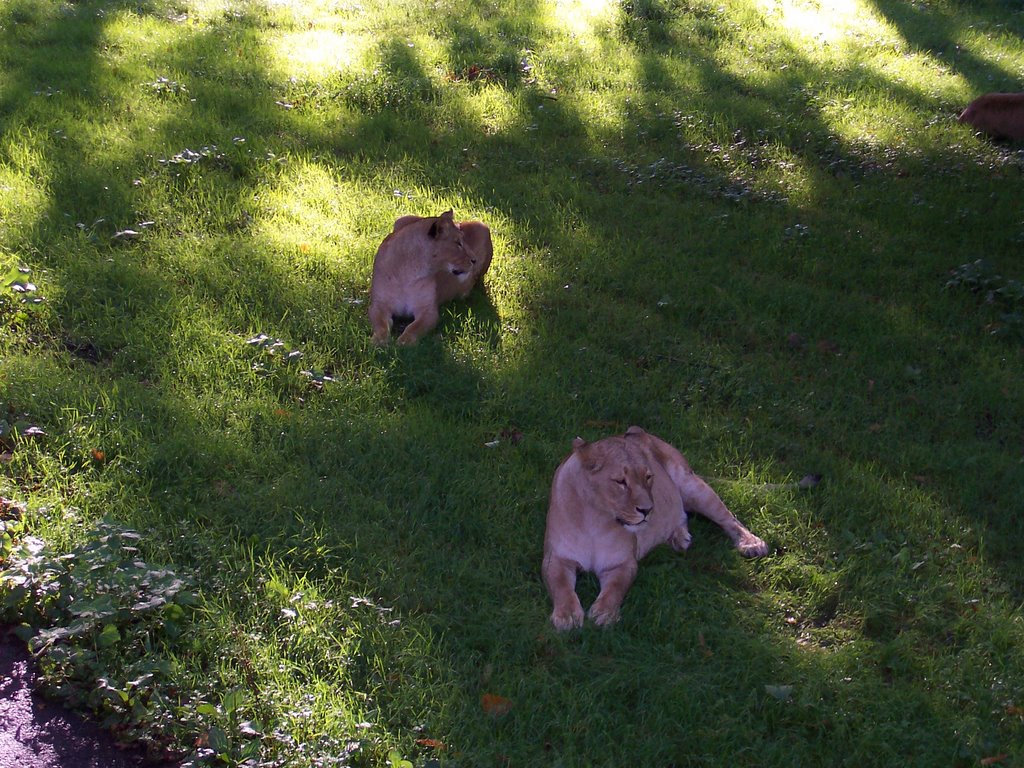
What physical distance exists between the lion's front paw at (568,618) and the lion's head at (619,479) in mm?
514

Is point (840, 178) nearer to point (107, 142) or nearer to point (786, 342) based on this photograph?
point (786, 342)

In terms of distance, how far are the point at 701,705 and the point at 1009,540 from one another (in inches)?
91.5

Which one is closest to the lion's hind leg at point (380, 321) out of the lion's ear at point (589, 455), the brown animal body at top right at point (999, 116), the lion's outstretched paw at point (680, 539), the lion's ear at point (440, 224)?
the lion's ear at point (440, 224)

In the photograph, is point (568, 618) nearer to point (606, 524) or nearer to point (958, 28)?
point (606, 524)

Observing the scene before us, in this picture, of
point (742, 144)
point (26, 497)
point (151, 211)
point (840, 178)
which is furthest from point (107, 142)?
point (840, 178)

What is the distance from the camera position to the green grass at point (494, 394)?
174 inches

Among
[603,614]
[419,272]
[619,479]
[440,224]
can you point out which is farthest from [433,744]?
[440,224]

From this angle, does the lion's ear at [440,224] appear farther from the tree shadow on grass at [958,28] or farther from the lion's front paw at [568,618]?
the tree shadow on grass at [958,28]

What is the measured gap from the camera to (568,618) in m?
4.84

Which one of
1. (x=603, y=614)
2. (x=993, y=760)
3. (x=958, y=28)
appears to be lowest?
(x=603, y=614)

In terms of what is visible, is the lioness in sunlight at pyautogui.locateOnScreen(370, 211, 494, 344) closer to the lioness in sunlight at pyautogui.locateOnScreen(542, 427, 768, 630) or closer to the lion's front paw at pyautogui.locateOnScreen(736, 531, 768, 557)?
the lioness in sunlight at pyautogui.locateOnScreen(542, 427, 768, 630)

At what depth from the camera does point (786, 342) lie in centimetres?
754

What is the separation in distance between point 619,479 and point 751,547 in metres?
0.96

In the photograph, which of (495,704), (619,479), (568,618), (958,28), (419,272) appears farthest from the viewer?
(958,28)
